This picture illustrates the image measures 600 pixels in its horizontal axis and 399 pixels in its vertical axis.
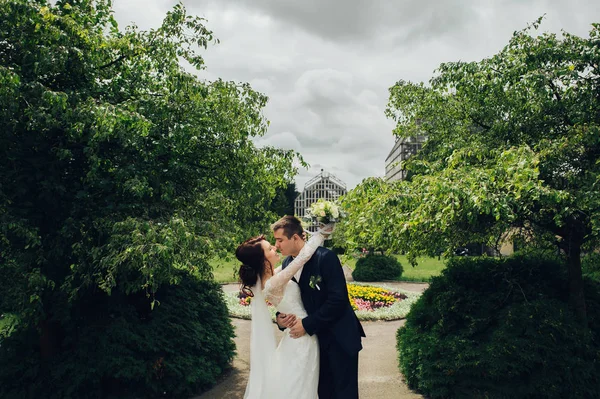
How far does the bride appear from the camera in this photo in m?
3.92

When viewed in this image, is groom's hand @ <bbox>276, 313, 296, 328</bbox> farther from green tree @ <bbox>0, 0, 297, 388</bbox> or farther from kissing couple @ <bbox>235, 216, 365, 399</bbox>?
green tree @ <bbox>0, 0, 297, 388</bbox>

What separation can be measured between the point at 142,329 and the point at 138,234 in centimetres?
224

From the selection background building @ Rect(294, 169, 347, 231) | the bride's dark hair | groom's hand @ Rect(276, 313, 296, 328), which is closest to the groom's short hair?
the bride's dark hair

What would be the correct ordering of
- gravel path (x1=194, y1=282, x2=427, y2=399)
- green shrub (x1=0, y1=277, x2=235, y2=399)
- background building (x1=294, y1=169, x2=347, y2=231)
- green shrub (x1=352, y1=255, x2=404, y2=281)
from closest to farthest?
green shrub (x1=0, y1=277, x2=235, y2=399)
gravel path (x1=194, y1=282, x2=427, y2=399)
green shrub (x1=352, y1=255, x2=404, y2=281)
background building (x1=294, y1=169, x2=347, y2=231)

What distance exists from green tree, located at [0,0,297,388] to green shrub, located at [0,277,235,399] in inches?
9.6

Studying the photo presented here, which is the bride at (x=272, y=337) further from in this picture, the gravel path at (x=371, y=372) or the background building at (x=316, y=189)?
the background building at (x=316, y=189)

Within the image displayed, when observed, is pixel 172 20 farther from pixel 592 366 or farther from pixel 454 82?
pixel 592 366

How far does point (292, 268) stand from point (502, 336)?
296 centimetres

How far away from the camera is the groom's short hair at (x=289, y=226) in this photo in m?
4.07

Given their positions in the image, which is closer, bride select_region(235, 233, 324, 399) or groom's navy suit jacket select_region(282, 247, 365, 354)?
groom's navy suit jacket select_region(282, 247, 365, 354)

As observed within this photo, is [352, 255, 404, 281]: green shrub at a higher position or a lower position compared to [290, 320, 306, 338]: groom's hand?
higher

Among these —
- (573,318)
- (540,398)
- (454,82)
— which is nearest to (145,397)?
(540,398)

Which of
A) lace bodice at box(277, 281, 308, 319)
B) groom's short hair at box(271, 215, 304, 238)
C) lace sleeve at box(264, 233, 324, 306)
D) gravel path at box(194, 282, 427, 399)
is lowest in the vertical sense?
gravel path at box(194, 282, 427, 399)

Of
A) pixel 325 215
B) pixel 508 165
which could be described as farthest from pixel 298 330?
pixel 508 165
